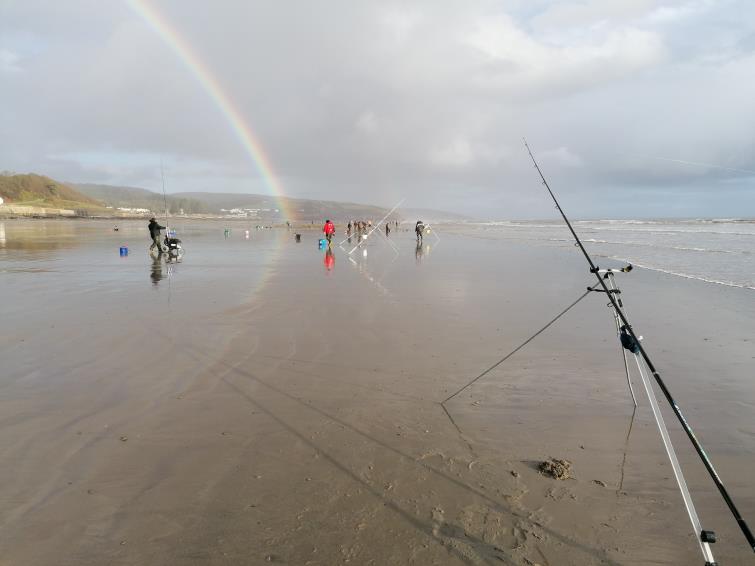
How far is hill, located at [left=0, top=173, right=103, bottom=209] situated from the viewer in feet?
436

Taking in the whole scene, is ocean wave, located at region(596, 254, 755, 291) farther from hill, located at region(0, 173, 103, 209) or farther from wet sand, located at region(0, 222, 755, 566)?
hill, located at region(0, 173, 103, 209)

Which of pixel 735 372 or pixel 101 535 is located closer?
pixel 101 535

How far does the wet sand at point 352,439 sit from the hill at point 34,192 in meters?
146

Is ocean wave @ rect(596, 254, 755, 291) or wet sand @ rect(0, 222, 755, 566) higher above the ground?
ocean wave @ rect(596, 254, 755, 291)

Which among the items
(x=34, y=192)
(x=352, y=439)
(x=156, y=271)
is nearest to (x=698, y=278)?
(x=352, y=439)

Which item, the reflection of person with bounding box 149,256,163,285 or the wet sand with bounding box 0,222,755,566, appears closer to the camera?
the wet sand with bounding box 0,222,755,566

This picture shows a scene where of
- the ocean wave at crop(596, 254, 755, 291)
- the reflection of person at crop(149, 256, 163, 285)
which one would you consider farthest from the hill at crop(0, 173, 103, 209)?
the ocean wave at crop(596, 254, 755, 291)

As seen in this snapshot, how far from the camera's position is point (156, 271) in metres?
18.0

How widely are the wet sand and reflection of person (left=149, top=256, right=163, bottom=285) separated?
5368mm

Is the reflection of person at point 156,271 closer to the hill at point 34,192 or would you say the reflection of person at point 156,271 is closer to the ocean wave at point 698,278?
the ocean wave at point 698,278

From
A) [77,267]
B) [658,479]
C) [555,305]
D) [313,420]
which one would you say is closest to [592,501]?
[658,479]

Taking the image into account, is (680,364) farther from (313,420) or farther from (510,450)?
(313,420)

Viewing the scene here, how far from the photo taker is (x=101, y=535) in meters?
3.38

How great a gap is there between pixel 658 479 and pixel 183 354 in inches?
264
